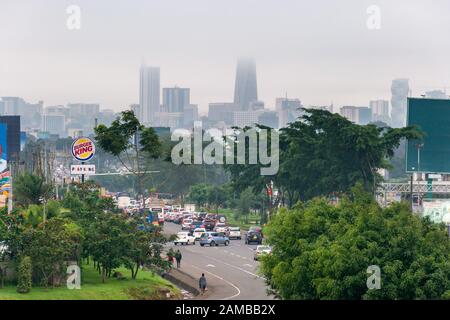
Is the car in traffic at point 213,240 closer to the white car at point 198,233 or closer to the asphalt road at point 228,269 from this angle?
the asphalt road at point 228,269

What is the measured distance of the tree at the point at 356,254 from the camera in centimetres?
2928

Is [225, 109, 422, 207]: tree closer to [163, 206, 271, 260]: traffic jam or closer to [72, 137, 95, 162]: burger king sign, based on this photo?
[163, 206, 271, 260]: traffic jam

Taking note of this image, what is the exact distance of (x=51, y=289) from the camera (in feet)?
126

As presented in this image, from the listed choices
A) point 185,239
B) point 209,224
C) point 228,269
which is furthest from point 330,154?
point 228,269

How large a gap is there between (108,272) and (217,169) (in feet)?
388

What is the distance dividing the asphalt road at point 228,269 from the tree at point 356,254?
3.54 meters

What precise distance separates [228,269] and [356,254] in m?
21.8

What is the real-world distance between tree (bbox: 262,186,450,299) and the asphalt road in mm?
3541

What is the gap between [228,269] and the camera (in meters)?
52.0

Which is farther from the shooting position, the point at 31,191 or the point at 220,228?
the point at 220,228

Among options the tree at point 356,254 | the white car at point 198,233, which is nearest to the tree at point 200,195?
the white car at point 198,233

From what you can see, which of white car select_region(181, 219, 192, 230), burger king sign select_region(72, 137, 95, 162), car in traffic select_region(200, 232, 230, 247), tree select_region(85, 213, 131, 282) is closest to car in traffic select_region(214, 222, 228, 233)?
white car select_region(181, 219, 192, 230)

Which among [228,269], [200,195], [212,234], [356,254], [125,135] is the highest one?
[125,135]

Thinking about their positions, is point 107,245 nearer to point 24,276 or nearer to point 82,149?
point 24,276
